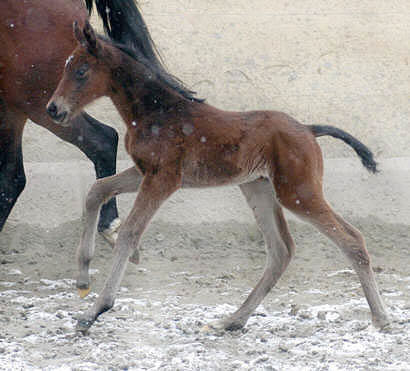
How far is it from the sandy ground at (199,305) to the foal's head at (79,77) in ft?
3.35

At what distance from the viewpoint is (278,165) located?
3059mm

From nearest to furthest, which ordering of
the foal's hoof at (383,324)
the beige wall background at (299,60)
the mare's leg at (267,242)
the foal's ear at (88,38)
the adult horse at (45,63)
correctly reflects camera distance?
1. the foal's ear at (88,38)
2. the foal's hoof at (383,324)
3. the mare's leg at (267,242)
4. the adult horse at (45,63)
5. the beige wall background at (299,60)

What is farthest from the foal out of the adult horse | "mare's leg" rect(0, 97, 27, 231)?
"mare's leg" rect(0, 97, 27, 231)

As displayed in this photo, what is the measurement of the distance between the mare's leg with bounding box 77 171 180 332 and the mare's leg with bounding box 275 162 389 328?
515mm

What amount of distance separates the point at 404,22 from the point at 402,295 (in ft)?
9.34

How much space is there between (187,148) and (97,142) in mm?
947

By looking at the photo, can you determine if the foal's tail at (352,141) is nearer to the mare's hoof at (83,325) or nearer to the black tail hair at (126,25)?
the black tail hair at (126,25)

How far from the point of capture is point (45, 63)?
3.66 m

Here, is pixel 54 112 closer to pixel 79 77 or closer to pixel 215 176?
pixel 79 77

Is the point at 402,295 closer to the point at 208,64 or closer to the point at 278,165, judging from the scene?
the point at 278,165

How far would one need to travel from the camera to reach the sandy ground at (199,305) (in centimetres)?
278

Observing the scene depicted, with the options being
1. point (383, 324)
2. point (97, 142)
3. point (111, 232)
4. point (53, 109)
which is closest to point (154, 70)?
point (53, 109)

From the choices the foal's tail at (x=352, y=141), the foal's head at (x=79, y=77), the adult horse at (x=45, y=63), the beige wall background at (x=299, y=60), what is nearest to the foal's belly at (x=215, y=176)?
the foal's tail at (x=352, y=141)

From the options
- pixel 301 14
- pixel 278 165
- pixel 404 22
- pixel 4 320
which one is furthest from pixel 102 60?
pixel 404 22
